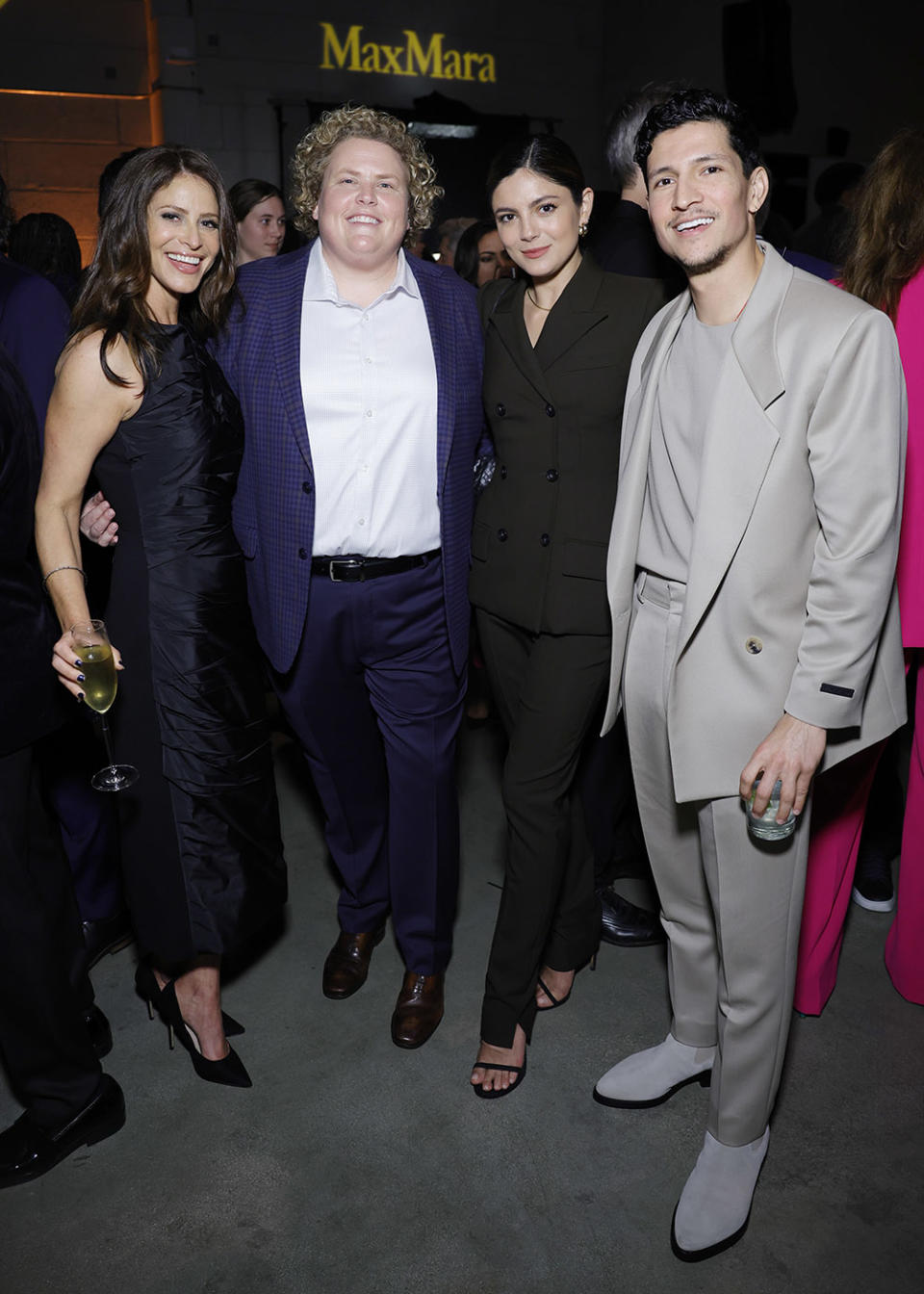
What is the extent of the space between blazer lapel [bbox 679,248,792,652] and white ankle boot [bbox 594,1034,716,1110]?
3.59ft

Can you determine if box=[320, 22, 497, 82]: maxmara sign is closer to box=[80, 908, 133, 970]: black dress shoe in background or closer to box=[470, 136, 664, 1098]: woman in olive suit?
box=[470, 136, 664, 1098]: woman in olive suit

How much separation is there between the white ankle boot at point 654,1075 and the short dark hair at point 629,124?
2115mm

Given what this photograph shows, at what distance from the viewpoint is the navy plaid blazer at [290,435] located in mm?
2119

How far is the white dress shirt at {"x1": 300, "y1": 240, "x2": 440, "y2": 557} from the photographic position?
2141 millimetres

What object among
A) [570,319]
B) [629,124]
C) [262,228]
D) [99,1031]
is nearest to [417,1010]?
[99,1031]

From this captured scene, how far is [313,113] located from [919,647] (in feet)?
25.6

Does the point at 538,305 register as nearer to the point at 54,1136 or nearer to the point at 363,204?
the point at 363,204

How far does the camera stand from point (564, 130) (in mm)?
9172

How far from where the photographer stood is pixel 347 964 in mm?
2604

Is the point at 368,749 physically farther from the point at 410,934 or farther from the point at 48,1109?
the point at 48,1109

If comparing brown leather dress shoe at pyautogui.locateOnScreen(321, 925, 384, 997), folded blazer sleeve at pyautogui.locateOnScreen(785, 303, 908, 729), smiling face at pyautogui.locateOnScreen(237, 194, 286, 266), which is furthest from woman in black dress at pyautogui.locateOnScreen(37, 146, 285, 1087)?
smiling face at pyautogui.locateOnScreen(237, 194, 286, 266)

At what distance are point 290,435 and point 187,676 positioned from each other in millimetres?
533

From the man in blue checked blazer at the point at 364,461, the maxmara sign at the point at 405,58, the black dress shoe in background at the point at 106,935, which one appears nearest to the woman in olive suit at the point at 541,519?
the man in blue checked blazer at the point at 364,461

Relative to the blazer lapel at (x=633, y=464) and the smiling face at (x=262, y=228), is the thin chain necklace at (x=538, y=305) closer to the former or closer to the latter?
the blazer lapel at (x=633, y=464)
